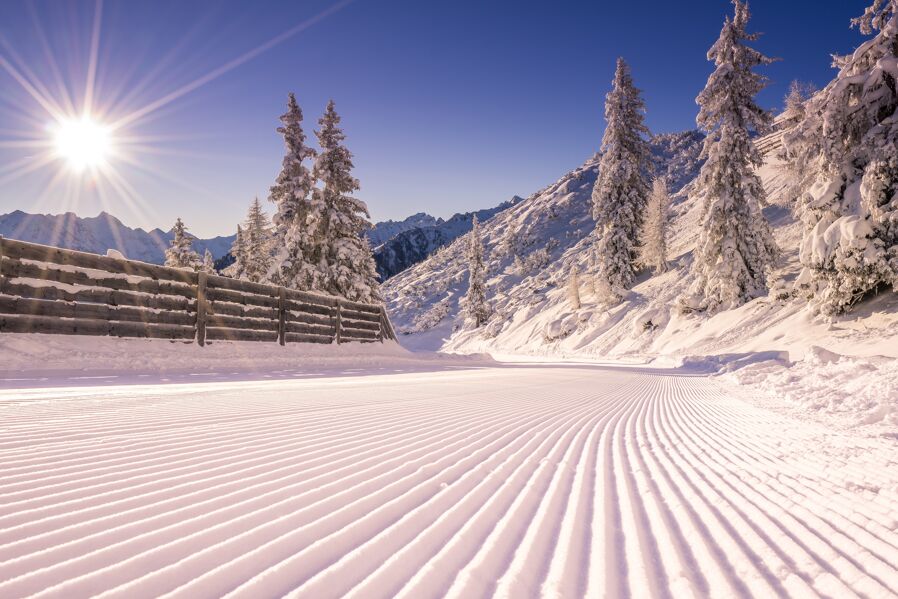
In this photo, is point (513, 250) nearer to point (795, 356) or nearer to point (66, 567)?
point (795, 356)

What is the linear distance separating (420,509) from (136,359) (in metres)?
7.83

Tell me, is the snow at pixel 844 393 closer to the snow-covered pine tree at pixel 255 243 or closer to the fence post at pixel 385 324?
the fence post at pixel 385 324

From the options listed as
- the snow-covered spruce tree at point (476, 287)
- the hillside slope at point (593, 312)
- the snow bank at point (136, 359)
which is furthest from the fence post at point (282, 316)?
the snow-covered spruce tree at point (476, 287)

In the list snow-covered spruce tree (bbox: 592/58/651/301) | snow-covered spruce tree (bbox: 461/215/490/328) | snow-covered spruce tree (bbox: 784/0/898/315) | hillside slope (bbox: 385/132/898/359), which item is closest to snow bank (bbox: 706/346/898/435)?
hillside slope (bbox: 385/132/898/359)

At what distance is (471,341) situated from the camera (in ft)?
A: 159

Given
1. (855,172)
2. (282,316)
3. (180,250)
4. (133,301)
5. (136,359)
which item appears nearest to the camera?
(136,359)

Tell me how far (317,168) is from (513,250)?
2696 inches

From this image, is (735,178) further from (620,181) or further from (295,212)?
(295,212)

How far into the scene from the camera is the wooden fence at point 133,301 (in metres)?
6.91

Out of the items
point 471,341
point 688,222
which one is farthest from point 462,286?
point 688,222

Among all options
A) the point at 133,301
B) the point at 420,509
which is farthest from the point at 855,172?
the point at 133,301

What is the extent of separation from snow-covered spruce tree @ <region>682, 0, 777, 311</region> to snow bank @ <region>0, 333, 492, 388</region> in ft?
61.1

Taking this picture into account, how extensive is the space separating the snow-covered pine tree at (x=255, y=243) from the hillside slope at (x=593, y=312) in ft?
66.4

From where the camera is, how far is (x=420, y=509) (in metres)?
1.97
